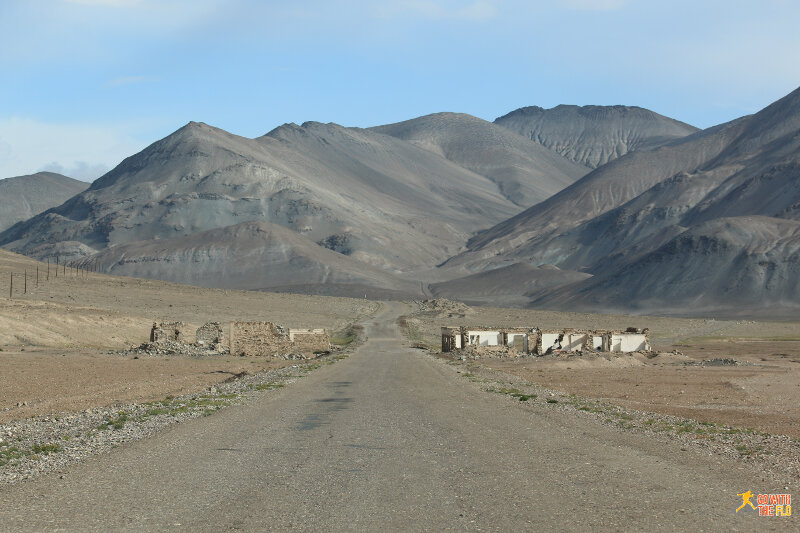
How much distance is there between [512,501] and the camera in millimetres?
11586

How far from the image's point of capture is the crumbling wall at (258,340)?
53125mm

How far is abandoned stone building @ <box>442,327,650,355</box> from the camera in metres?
58.7

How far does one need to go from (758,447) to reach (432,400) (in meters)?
11.2

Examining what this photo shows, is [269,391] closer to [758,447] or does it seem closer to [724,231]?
[758,447]

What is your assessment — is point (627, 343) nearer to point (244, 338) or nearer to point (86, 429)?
point (244, 338)

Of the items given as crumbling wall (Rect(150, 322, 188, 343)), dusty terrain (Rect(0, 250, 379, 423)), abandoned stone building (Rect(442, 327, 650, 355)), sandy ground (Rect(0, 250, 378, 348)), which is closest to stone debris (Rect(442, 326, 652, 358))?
abandoned stone building (Rect(442, 327, 650, 355))

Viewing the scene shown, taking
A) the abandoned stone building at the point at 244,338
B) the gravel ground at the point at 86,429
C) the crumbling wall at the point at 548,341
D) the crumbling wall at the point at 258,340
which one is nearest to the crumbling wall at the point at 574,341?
the crumbling wall at the point at 548,341

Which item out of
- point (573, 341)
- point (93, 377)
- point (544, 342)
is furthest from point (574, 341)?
point (93, 377)

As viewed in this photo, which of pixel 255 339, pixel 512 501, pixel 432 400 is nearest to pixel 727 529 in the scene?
pixel 512 501

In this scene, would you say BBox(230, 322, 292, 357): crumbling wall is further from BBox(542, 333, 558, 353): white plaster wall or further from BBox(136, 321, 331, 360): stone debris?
BBox(542, 333, 558, 353): white plaster wall

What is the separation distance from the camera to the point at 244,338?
5356 centimetres

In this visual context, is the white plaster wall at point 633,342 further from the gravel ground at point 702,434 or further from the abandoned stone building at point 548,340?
the gravel ground at point 702,434

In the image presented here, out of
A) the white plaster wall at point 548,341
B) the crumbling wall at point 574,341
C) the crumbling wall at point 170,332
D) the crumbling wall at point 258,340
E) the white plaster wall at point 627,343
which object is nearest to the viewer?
the crumbling wall at point 170,332

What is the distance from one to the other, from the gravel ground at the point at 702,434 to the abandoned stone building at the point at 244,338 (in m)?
27.5
